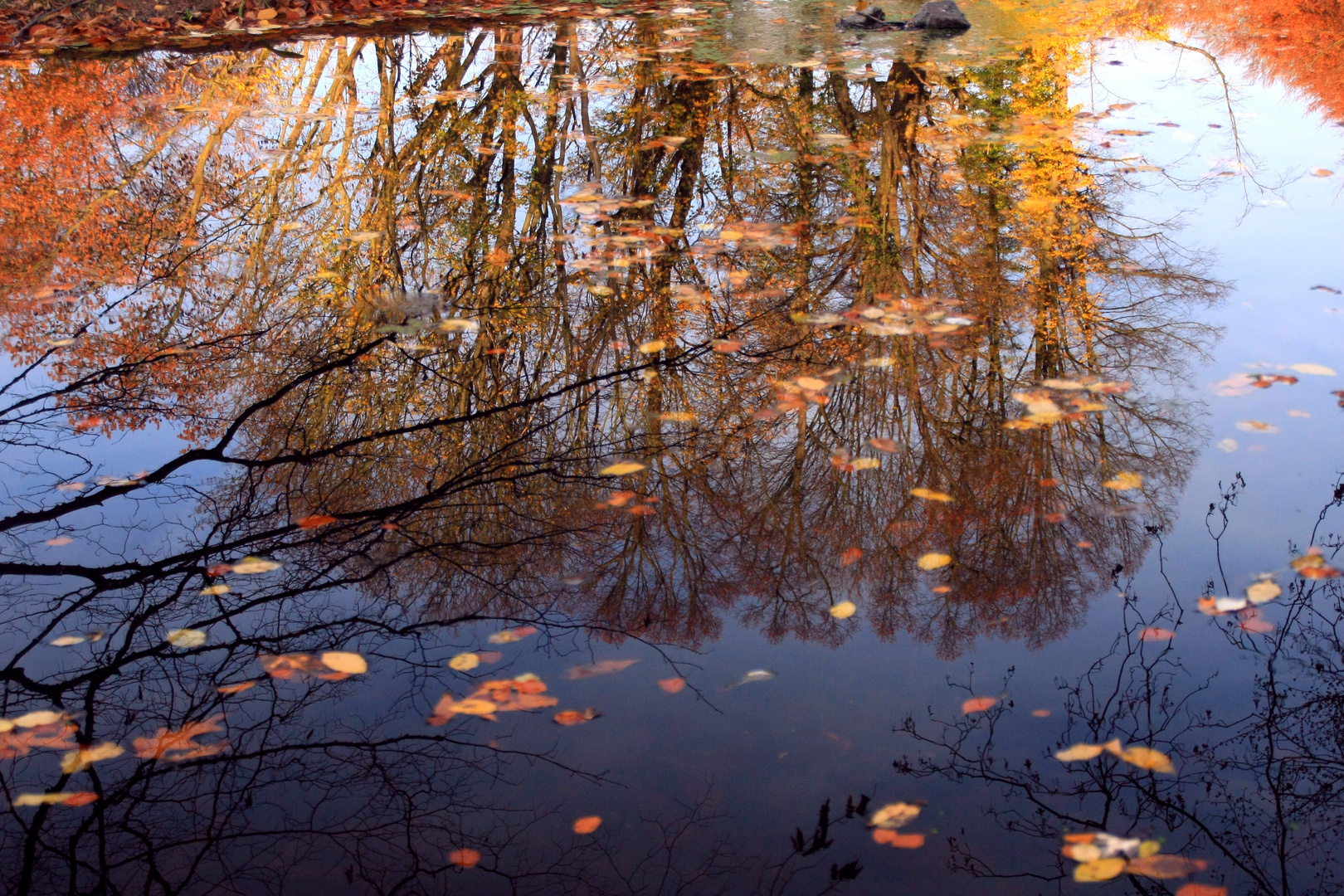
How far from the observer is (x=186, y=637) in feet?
8.55

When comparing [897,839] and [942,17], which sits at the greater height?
[942,17]

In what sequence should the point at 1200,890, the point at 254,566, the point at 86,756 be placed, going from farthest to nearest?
1. the point at 254,566
2. the point at 86,756
3. the point at 1200,890

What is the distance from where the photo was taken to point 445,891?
6.00ft

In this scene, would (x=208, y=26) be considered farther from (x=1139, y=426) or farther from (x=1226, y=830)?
(x=1226, y=830)

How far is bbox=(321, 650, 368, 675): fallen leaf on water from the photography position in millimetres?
2457

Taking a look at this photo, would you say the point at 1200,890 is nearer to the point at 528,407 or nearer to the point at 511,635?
the point at 511,635

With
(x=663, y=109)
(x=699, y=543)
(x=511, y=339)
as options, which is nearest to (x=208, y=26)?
(x=663, y=109)

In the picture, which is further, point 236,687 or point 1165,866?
point 236,687

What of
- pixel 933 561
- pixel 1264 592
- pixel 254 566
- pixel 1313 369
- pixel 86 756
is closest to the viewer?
pixel 86 756

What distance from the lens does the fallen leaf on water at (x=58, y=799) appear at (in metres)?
2.07

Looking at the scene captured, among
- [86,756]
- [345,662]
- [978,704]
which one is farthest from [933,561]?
[86,756]

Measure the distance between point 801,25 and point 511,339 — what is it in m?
7.34

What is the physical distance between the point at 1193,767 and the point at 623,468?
1995 mm

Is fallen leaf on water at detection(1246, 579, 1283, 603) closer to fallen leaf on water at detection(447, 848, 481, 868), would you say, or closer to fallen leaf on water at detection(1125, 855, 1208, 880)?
fallen leaf on water at detection(1125, 855, 1208, 880)
